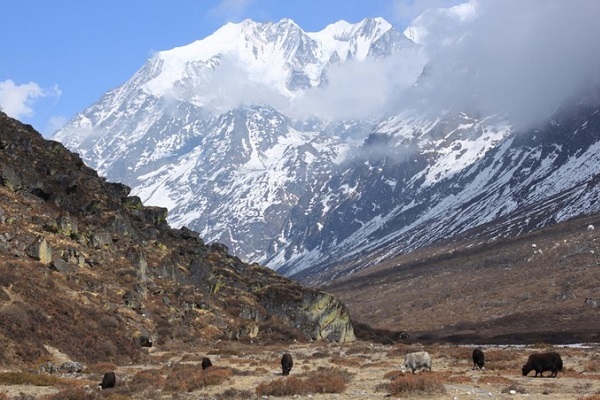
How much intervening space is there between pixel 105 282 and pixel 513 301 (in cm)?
10841

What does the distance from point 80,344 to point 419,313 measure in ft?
413

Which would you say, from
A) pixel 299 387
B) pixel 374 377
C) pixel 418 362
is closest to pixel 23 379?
pixel 299 387

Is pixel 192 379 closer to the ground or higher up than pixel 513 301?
closer to the ground

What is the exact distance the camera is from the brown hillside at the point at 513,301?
365ft

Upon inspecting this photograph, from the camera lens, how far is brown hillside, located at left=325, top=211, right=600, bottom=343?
4380 inches

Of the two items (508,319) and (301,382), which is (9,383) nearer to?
(301,382)

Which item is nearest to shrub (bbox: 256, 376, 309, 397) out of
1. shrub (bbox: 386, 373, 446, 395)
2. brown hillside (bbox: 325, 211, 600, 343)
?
shrub (bbox: 386, 373, 446, 395)

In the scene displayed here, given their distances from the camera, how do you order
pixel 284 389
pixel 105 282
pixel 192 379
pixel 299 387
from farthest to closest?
pixel 105 282 → pixel 192 379 → pixel 299 387 → pixel 284 389

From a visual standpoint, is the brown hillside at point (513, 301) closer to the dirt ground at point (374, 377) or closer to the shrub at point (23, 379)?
the dirt ground at point (374, 377)

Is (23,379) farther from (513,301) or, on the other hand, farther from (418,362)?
(513,301)

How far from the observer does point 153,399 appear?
27.2 m

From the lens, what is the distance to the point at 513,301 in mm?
145250

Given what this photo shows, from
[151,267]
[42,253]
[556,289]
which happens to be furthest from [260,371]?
[556,289]

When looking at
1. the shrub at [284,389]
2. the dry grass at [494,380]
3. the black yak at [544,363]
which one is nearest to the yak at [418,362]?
the dry grass at [494,380]
